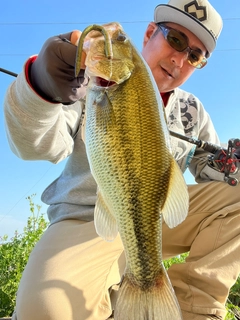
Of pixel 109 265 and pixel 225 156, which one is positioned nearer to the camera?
pixel 109 265

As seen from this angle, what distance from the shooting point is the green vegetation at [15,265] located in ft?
12.8

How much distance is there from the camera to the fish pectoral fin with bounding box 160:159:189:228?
1.70 m

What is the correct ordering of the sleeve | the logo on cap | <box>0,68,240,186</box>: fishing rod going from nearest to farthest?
the sleeve
<box>0,68,240,186</box>: fishing rod
the logo on cap

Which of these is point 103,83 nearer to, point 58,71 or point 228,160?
point 58,71

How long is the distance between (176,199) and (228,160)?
5.34ft

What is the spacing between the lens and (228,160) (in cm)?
319

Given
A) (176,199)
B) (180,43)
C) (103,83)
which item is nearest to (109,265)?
(176,199)

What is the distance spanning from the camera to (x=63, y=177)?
3340 millimetres

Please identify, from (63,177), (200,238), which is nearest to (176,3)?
(63,177)

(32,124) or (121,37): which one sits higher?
(121,37)

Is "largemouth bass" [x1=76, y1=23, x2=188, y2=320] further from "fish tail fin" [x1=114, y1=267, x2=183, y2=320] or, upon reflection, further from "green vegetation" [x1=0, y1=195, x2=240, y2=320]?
"green vegetation" [x1=0, y1=195, x2=240, y2=320]

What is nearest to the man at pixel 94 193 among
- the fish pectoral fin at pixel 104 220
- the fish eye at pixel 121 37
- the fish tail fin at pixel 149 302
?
the fish eye at pixel 121 37

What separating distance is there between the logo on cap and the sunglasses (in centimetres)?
33

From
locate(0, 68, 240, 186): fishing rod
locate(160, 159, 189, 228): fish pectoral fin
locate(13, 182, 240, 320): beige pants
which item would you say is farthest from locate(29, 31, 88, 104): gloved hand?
locate(13, 182, 240, 320): beige pants
